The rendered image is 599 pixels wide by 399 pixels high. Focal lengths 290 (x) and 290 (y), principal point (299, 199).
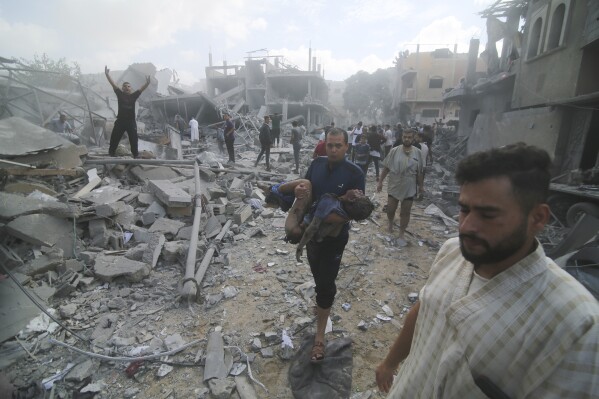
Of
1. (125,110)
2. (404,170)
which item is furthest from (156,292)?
(125,110)

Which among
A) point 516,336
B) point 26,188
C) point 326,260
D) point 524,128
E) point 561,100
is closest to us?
point 516,336

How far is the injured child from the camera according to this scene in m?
2.33

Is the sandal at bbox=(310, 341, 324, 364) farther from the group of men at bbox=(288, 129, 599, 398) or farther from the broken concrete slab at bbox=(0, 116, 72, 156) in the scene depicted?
the broken concrete slab at bbox=(0, 116, 72, 156)

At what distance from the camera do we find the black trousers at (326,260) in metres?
2.58

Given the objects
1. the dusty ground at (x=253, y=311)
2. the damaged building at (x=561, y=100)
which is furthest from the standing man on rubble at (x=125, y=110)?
the damaged building at (x=561, y=100)

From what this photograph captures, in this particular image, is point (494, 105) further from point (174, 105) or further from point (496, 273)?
point (174, 105)

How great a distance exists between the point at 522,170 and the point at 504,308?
0.47 metres

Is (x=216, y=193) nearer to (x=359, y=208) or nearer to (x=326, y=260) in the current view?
(x=326, y=260)

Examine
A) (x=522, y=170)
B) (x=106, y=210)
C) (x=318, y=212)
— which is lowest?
(x=106, y=210)

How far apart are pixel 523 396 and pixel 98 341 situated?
3.64m

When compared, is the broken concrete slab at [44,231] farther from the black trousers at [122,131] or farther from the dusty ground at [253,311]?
the black trousers at [122,131]

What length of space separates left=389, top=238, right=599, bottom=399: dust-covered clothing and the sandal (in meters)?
1.66

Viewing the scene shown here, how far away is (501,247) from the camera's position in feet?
3.24

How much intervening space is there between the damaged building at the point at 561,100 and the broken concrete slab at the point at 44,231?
9.65m
